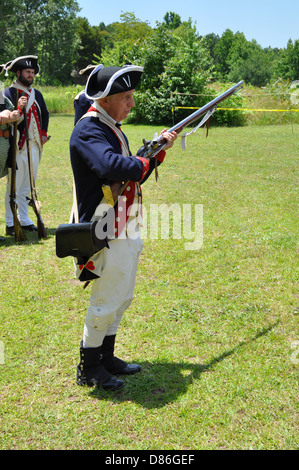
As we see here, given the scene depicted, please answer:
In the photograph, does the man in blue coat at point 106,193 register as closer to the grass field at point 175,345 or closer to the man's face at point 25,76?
the grass field at point 175,345

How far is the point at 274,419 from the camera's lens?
3135 millimetres

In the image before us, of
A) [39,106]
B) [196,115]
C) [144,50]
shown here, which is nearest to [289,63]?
[144,50]

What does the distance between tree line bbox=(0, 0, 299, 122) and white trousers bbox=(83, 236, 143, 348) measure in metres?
16.1

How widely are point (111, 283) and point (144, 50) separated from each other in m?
21.6

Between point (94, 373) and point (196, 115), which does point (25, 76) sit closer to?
point (196, 115)

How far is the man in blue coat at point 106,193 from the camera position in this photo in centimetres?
296

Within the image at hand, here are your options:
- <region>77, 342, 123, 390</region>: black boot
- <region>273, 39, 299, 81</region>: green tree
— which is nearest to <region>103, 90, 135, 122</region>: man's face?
<region>77, 342, 123, 390</region>: black boot

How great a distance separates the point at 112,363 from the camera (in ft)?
12.1

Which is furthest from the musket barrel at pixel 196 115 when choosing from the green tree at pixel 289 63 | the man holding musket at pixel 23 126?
the green tree at pixel 289 63

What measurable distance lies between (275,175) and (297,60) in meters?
77.7

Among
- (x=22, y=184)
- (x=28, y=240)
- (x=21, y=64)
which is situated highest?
(x=21, y=64)

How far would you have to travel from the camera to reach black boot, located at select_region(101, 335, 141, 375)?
3.67 meters

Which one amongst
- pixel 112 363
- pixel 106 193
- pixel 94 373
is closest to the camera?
pixel 106 193
